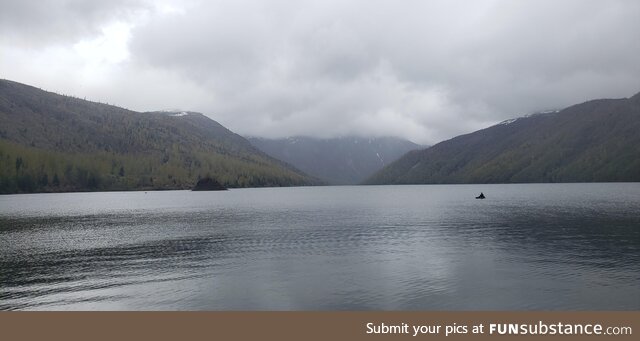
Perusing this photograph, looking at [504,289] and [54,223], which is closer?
[504,289]

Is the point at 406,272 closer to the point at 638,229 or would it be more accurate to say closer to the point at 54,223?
the point at 638,229

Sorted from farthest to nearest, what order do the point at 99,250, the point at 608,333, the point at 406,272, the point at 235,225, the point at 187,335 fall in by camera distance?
the point at 235,225 → the point at 99,250 → the point at 406,272 → the point at 187,335 → the point at 608,333

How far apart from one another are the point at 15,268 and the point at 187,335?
122 ft

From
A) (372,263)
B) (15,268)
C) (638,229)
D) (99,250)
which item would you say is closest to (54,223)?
(99,250)

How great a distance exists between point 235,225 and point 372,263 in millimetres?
60682

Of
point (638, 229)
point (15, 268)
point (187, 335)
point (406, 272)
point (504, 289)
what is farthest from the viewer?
point (638, 229)

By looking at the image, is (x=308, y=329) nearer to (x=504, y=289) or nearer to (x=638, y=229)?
(x=504, y=289)

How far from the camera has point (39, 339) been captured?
30.5m

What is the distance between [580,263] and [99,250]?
226ft

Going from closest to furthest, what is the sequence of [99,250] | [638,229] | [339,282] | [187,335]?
[187,335] → [339,282] → [99,250] → [638,229]

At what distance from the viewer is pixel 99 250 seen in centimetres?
7012

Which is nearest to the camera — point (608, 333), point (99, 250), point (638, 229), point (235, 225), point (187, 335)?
point (608, 333)

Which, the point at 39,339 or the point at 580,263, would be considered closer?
the point at 39,339

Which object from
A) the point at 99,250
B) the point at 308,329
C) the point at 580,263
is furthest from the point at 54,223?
the point at 580,263
